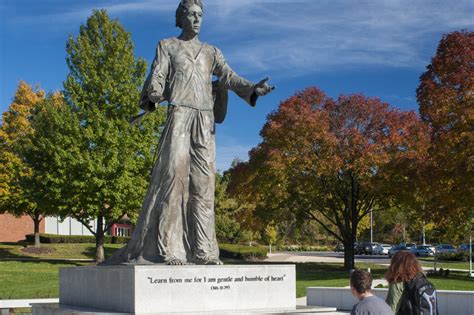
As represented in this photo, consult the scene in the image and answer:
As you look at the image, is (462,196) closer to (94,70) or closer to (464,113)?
(464,113)

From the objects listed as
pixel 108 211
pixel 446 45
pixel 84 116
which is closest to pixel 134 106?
pixel 84 116

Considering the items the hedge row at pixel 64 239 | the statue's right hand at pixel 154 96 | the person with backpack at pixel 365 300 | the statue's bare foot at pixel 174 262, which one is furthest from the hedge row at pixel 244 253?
the person with backpack at pixel 365 300

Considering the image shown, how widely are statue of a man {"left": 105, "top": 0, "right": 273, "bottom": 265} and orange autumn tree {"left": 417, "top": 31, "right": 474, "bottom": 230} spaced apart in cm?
1599

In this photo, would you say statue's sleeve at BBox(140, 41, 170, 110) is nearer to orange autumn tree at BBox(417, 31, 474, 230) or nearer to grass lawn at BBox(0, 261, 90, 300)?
grass lawn at BBox(0, 261, 90, 300)

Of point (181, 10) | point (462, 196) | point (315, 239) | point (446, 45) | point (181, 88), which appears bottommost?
point (315, 239)

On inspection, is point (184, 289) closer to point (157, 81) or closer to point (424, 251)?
point (157, 81)

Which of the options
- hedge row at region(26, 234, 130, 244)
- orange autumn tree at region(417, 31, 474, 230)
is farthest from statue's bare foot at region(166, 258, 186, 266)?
hedge row at region(26, 234, 130, 244)

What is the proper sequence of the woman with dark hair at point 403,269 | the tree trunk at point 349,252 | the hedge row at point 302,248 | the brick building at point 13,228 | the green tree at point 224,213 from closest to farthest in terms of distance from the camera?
the woman with dark hair at point 403,269 < the tree trunk at point 349,252 < the green tree at point 224,213 < the brick building at point 13,228 < the hedge row at point 302,248

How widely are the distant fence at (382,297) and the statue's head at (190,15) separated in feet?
30.0

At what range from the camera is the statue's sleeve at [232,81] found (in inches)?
412

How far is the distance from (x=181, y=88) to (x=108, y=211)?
24705 millimetres

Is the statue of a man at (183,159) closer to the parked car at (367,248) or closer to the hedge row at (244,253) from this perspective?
the hedge row at (244,253)

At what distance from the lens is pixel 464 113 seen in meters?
24.5

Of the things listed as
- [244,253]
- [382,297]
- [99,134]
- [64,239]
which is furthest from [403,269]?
[64,239]
